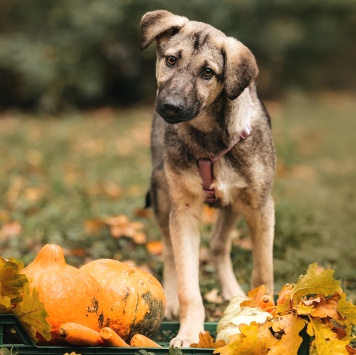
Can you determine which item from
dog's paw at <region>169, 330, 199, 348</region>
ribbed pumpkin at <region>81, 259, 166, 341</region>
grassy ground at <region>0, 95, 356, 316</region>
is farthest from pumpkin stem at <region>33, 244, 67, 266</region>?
grassy ground at <region>0, 95, 356, 316</region>

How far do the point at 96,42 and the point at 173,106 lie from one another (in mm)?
11638

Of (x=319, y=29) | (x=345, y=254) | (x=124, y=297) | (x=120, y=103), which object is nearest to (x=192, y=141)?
(x=124, y=297)

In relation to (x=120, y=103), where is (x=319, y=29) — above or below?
above

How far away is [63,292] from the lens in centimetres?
352

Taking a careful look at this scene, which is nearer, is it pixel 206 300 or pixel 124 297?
pixel 124 297

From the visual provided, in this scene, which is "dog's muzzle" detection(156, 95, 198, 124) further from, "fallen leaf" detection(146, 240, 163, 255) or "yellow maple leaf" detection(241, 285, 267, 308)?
"fallen leaf" detection(146, 240, 163, 255)

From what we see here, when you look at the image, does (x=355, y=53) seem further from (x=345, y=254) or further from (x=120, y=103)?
(x=345, y=254)

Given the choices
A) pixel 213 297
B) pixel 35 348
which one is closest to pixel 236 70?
pixel 213 297

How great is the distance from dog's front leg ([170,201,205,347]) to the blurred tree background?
1039 cm

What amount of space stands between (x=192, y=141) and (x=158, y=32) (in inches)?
27.0

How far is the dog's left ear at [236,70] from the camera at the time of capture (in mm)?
4211

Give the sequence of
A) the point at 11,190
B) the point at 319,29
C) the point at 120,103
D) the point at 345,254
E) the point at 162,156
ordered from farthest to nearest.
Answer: the point at 319,29
the point at 120,103
the point at 11,190
the point at 345,254
the point at 162,156

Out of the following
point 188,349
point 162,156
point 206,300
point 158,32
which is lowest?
point 206,300

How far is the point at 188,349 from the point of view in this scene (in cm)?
352
